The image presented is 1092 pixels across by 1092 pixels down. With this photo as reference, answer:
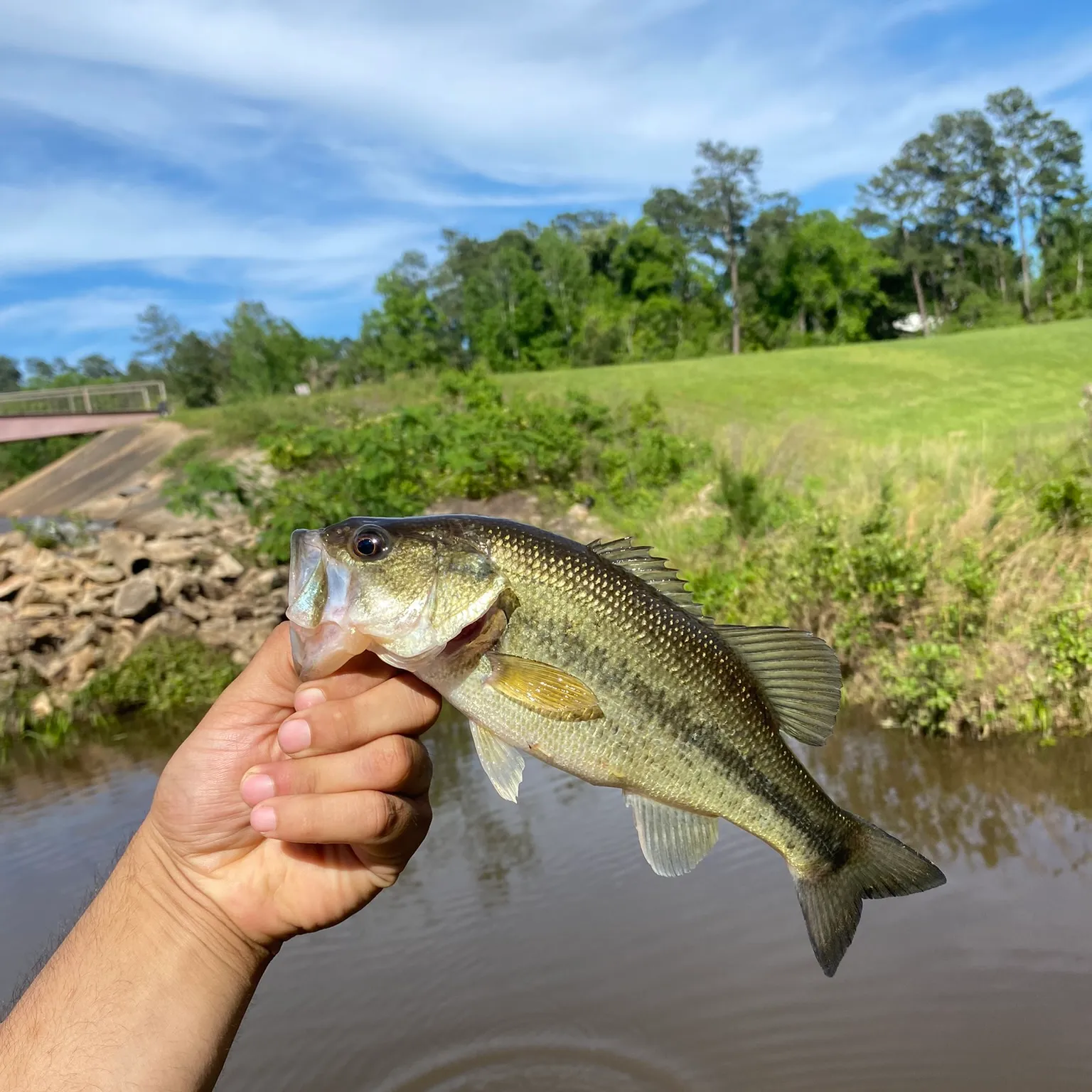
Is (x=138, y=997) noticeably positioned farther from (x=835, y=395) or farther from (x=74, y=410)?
(x=74, y=410)

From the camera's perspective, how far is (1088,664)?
20.8ft

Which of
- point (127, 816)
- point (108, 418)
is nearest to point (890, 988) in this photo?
point (127, 816)

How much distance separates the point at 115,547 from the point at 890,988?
11.7 m

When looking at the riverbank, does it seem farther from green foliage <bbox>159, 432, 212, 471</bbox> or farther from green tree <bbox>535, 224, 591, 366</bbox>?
green tree <bbox>535, 224, 591, 366</bbox>

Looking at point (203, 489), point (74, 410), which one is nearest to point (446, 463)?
point (203, 489)

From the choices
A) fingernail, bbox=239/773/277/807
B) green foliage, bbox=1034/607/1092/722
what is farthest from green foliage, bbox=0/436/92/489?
fingernail, bbox=239/773/277/807

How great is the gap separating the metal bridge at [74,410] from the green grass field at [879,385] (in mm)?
15376

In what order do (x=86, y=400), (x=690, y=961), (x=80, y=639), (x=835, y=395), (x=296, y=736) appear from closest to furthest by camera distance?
1. (x=296, y=736)
2. (x=690, y=961)
3. (x=80, y=639)
4. (x=835, y=395)
5. (x=86, y=400)

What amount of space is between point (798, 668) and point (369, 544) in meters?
1.08

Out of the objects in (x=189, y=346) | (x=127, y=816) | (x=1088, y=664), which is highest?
(x=189, y=346)

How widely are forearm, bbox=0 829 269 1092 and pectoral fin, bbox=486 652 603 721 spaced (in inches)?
39.4

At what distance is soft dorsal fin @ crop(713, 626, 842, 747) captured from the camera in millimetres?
2137

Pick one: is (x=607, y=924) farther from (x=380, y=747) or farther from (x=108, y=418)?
(x=108, y=418)

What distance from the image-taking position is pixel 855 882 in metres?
2.15
